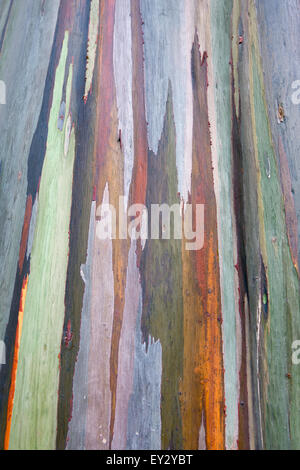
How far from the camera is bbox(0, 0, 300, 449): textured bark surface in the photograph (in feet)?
2.10

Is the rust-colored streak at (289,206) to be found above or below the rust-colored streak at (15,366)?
above

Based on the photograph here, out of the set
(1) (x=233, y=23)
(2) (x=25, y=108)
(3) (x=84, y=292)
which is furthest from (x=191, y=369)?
(1) (x=233, y=23)

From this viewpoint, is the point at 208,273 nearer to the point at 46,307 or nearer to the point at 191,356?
the point at 191,356

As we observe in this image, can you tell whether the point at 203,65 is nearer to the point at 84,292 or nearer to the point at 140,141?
the point at 140,141

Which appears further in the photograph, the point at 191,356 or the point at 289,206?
the point at 289,206

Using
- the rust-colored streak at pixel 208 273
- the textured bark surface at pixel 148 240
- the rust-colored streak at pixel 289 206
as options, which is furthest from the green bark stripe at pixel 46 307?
the rust-colored streak at pixel 289 206

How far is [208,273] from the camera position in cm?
70

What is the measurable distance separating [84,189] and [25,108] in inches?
9.1

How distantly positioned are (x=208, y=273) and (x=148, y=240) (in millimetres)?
113

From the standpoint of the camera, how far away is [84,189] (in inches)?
27.5

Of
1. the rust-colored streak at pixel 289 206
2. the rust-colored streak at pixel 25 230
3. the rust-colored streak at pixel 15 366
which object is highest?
the rust-colored streak at pixel 289 206

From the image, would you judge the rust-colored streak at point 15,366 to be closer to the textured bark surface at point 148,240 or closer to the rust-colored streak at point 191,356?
the textured bark surface at point 148,240

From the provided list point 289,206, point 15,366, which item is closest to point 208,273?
point 289,206

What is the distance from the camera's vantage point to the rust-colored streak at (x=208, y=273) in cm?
65
